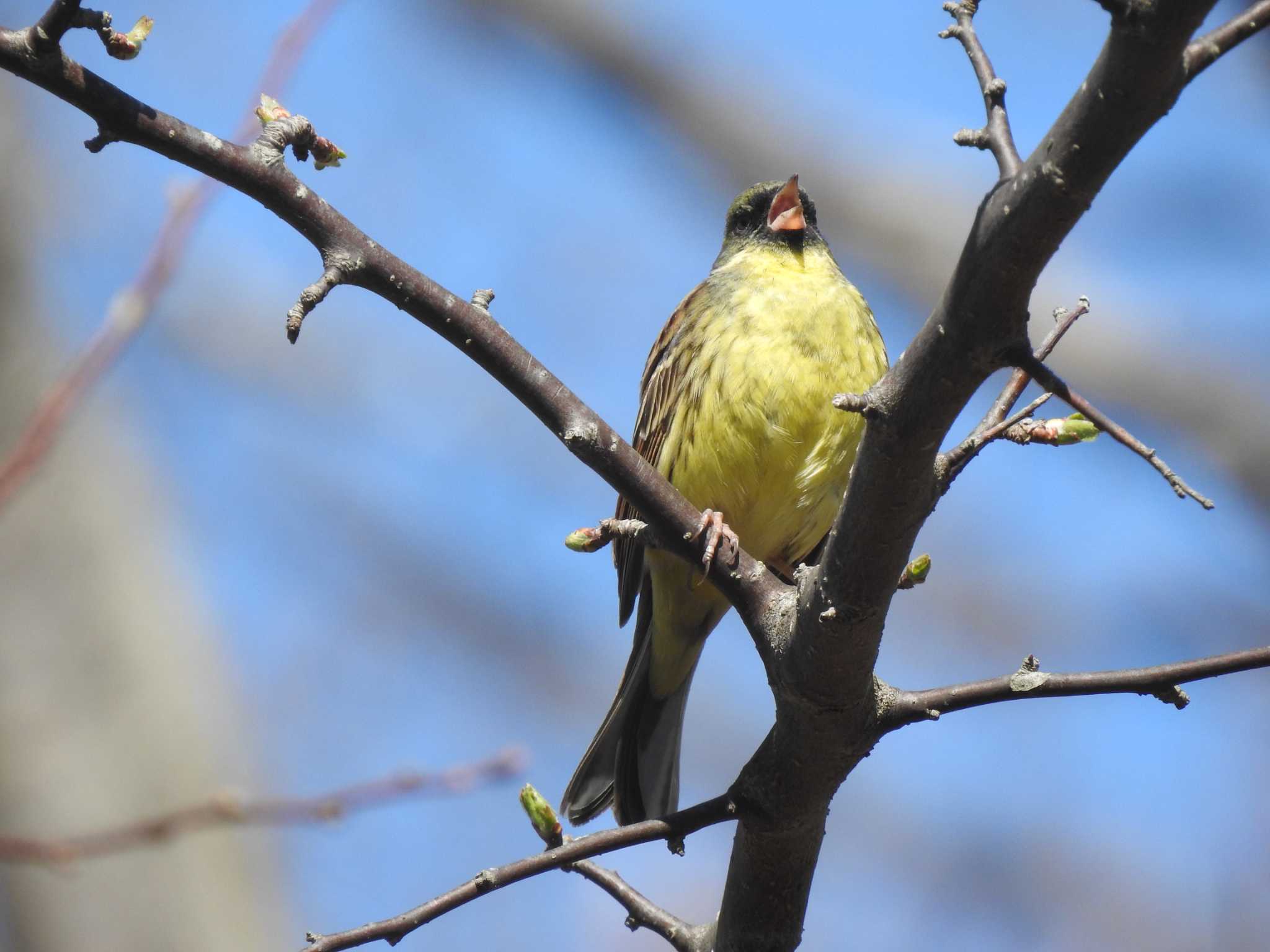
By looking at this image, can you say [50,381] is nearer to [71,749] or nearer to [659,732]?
[71,749]

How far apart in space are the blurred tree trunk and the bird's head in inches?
148

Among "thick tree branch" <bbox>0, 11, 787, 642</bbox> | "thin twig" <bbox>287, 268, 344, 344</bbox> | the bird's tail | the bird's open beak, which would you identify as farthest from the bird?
"thin twig" <bbox>287, 268, 344, 344</bbox>

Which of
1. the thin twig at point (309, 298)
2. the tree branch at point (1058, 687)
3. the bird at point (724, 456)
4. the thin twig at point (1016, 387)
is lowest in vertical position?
the tree branch at point (1058, 687)

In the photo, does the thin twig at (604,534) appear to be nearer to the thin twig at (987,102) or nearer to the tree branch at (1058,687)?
the tree branch at (1058,687)

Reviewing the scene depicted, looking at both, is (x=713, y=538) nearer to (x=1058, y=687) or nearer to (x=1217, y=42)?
(x=1058, y=687)

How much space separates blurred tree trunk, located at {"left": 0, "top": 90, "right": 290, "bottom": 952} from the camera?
22.6 ft

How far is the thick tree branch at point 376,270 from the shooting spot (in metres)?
2.01

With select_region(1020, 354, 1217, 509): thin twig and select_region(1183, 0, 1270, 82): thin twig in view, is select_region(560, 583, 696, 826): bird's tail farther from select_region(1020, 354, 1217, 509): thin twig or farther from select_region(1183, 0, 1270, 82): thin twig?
select_region(1183, 0, 1270, 82): thin twig

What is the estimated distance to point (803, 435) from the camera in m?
4.03

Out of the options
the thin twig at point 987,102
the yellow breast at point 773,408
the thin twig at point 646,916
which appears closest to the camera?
the thin twig at point 987,102

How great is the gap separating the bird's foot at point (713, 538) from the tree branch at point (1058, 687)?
42 cm

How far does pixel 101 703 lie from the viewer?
7410 millimetres

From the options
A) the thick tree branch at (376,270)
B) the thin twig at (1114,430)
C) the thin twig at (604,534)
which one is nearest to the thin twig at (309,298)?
the thick tree branch at (376,270)

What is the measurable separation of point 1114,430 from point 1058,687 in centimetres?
64
